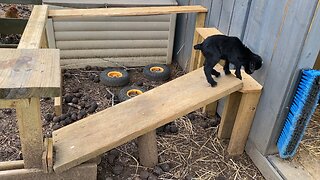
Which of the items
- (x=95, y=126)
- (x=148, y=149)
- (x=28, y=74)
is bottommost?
(x=148, y=149)

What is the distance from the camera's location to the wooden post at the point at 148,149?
2.32m

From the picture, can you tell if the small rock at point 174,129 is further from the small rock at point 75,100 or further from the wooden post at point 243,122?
the small rock at point 75,100

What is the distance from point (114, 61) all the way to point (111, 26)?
0.43 metres

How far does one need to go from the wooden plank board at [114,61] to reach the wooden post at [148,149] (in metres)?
1.54

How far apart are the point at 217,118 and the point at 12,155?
1722 millimetres

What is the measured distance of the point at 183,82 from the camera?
2.43 meters

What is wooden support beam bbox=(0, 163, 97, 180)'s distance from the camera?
75.5 inches

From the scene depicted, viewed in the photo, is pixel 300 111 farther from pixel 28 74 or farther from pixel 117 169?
pixel 28 74

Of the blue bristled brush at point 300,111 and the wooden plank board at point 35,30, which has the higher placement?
the wooden plank board at point 35,30

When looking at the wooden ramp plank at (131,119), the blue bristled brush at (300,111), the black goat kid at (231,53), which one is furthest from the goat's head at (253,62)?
the blue bristled brush at (300,111)

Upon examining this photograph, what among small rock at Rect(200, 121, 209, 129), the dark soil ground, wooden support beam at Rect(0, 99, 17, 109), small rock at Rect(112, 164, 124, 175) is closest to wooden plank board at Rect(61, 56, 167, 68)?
the dark soil ground

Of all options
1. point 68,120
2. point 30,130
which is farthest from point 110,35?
point 30,130

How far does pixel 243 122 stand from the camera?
7.88 feet

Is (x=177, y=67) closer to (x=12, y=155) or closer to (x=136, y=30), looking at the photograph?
(x=136, y=30)
